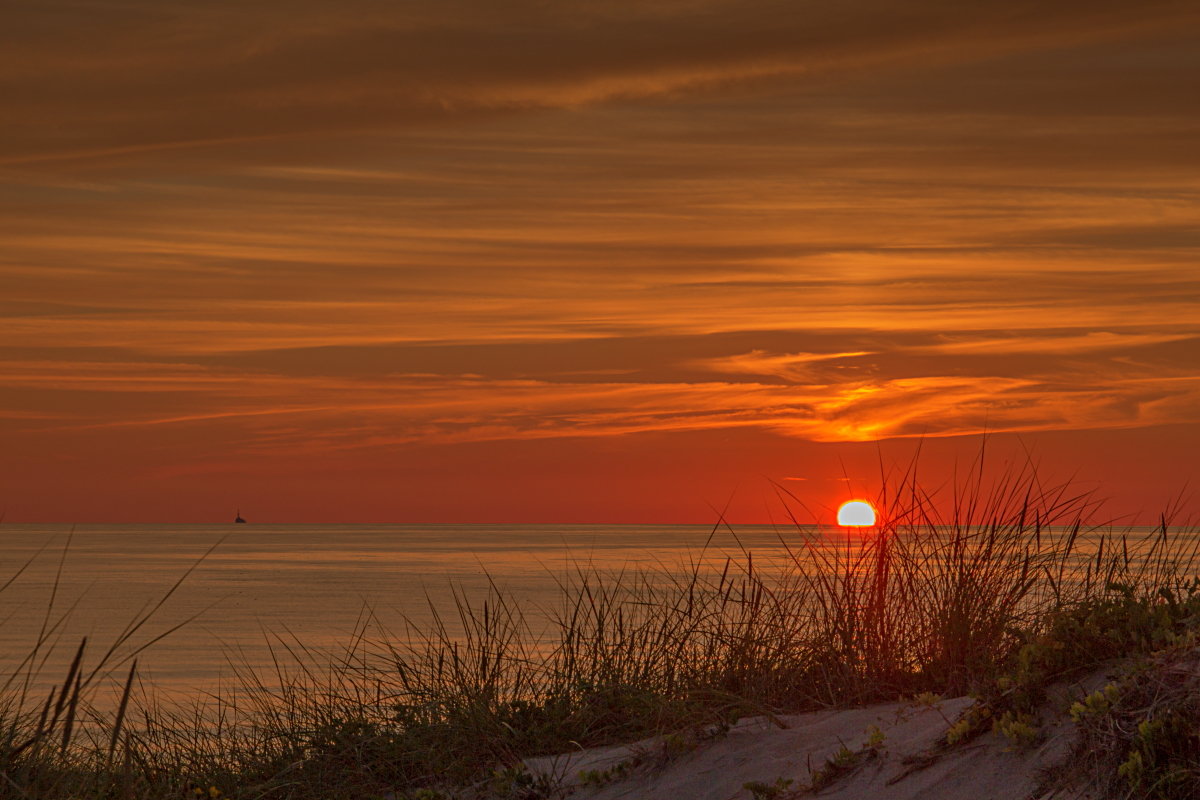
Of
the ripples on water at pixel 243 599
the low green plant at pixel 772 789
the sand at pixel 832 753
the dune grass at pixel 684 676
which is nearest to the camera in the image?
the sand at pixel 832 753

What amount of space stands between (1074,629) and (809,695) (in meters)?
2.36

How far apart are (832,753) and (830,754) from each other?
0.14 feet

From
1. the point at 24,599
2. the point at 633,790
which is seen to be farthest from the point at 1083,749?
the point at 24,599

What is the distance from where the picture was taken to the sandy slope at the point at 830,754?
4.76 metres

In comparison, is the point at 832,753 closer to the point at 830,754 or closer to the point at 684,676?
the point at 830,754

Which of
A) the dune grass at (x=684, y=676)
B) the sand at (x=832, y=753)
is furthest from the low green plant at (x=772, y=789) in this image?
the dune grass at (x=684, y=676)

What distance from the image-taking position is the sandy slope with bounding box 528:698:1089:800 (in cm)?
476

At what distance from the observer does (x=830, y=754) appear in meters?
5.68

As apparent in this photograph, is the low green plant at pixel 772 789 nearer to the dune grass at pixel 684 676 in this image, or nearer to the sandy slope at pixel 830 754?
the sandy slope at pixel 830 754

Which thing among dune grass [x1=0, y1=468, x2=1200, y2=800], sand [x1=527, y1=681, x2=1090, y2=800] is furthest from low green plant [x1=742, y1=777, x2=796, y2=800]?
dune grass [x1=0, y1=468, x2=1200, y2=800]

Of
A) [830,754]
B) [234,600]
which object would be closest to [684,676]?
[830,754]

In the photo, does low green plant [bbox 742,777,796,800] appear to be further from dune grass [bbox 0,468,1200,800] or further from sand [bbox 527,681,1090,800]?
dune grass [bbox 0,468,1200,800]

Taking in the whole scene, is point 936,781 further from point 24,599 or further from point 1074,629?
point 24,599

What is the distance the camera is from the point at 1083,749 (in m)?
4.54
